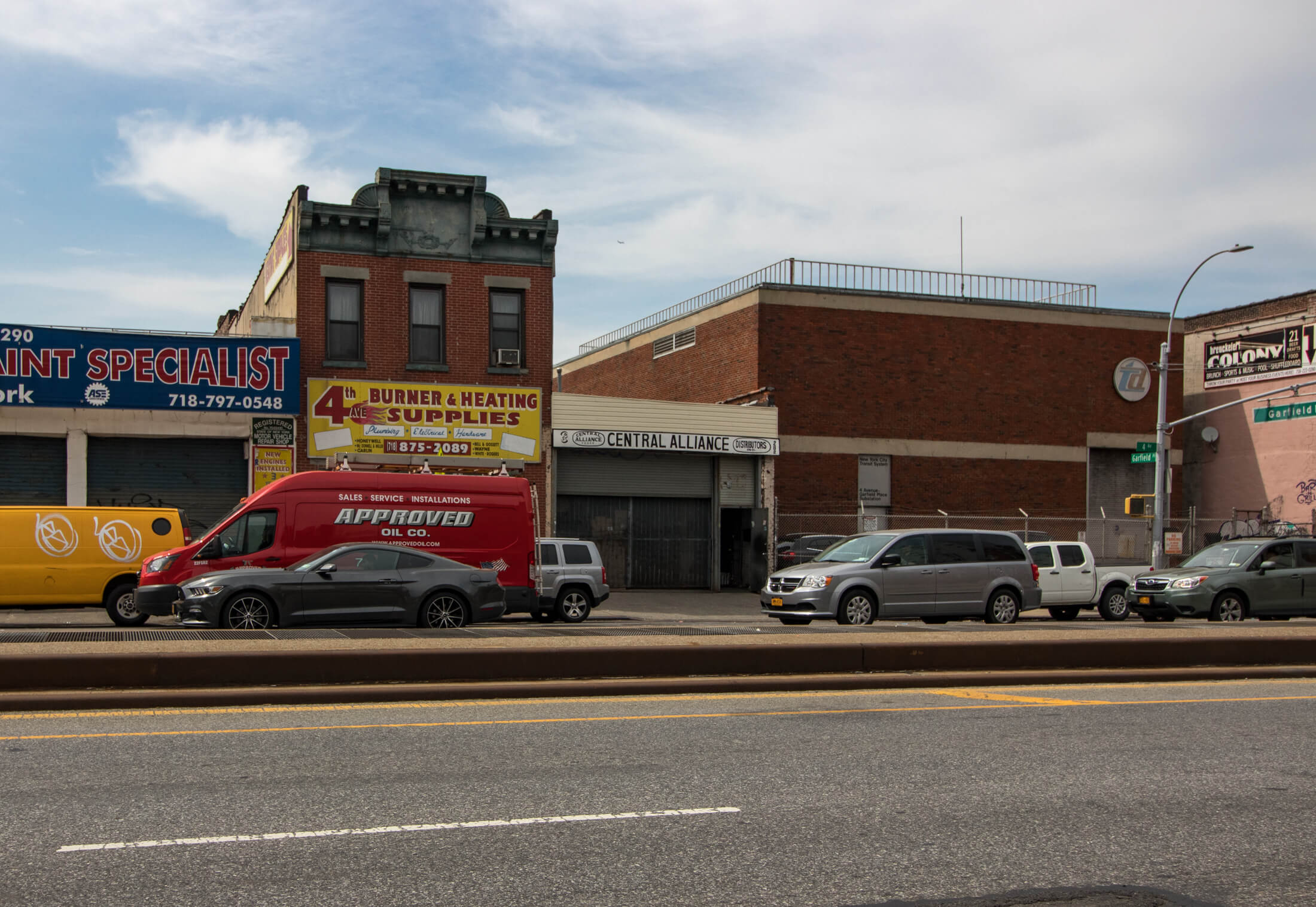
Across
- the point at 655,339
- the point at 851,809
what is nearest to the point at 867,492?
the point at 655,339

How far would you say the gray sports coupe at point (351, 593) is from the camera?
15445 mm

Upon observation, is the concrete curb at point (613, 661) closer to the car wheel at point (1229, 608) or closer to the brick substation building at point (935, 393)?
the car wheel at point (1229, 608)

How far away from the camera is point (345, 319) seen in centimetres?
2823

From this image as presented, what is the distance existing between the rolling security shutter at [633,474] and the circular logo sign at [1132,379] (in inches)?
638

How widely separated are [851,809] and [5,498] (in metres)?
24.2

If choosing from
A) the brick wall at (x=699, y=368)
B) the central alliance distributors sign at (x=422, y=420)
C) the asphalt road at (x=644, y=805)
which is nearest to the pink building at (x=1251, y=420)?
the brick wall at (x=699, y=368)

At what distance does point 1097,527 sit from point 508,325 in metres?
21.4

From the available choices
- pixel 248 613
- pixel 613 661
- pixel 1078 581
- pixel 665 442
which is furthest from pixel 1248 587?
pixel 248 613

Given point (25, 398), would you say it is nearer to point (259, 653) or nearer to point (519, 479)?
point (519, 479)

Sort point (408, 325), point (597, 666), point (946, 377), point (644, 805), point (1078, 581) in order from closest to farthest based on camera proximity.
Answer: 1. point (644, 805)
2. point (597, 666)
3. point (1078, 581)
4. point (408, 325)
5. point (946, 377)

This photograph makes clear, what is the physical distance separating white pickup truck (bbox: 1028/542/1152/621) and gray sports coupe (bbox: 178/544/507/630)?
1208 cm

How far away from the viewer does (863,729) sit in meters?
9.20

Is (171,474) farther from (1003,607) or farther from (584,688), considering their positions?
(584,688)

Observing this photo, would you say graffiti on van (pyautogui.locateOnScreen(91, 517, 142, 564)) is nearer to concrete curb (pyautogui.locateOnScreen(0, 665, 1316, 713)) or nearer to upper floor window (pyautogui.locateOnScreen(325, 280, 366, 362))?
upper floor window (pyautogui.locateOnScreen(325, 280, 366, 362))
